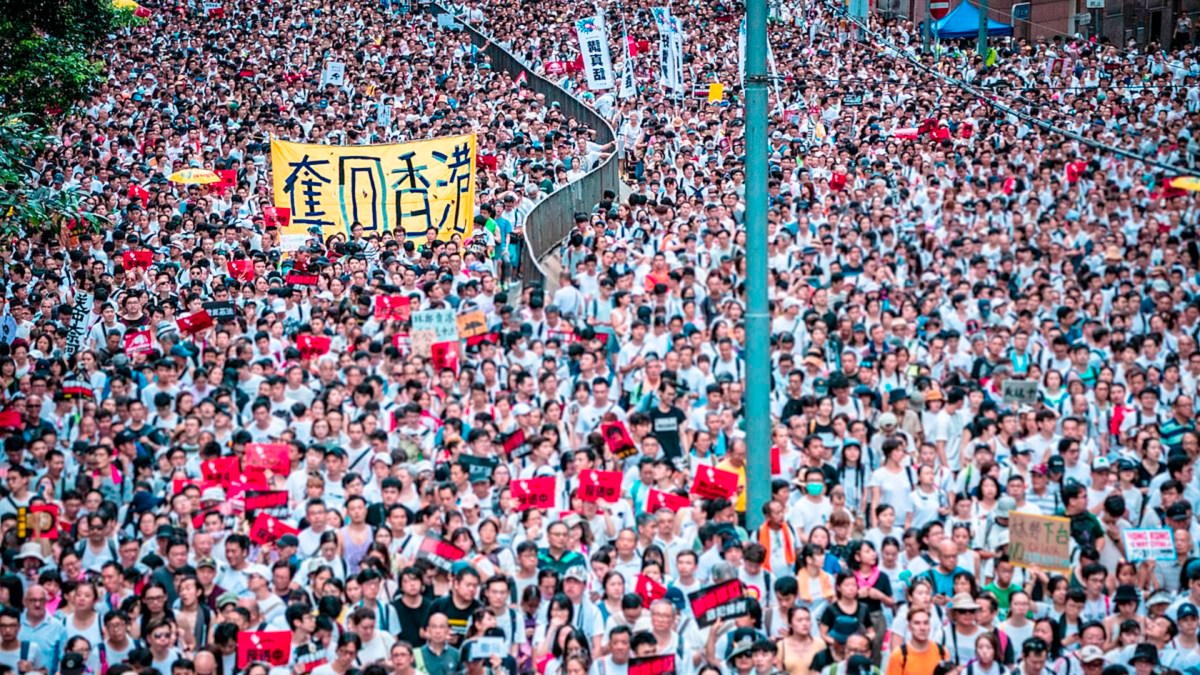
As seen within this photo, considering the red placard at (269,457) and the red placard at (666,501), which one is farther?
the red placard at (269,457)

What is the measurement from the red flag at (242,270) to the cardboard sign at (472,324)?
4.46 meters

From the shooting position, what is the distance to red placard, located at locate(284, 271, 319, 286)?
1591cm

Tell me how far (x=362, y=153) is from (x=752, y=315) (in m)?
8.59

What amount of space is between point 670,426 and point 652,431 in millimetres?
153

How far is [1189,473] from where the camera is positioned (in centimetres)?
1103

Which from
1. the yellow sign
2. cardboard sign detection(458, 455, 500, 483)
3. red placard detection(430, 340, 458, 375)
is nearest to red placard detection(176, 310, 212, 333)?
red placard detection(430, 340, 458, 375)

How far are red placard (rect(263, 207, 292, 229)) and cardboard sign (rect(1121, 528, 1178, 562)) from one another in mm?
11104

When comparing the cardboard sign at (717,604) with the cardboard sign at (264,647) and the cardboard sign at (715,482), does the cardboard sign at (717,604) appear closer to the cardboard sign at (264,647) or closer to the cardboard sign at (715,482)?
the cardboard sign at (715,482)

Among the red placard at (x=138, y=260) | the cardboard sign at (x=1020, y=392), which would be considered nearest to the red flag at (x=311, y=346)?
the red placard at (x=138, y=260)

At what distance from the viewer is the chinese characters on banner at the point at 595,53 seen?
24.8 m

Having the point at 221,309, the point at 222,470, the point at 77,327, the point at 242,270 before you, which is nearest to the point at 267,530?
the point at 222,470

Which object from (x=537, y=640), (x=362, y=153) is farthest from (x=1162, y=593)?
(x=362, y=153)

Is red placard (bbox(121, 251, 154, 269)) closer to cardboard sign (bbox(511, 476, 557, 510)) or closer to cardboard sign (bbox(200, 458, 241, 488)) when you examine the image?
cardboard sign (bbox(200, 458, 241, 488))

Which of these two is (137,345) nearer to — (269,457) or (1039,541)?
(269,457)
